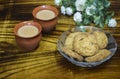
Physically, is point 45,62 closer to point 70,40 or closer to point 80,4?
point 70,40

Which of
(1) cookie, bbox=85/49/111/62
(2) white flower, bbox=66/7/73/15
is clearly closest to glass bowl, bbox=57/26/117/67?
(1) cookie, bbox=85/49/111/62

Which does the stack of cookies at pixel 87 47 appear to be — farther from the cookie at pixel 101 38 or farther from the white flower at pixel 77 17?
the white flower at pixel 77 17

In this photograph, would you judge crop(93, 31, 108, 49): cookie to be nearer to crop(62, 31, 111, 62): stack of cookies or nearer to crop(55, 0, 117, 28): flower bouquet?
crop(62, 31, 111, 62): stack of cookies

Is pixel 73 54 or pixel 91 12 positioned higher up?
pixel 91 12

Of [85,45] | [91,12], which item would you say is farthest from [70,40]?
[91,12]

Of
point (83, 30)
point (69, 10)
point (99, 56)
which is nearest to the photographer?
point (99, 56)

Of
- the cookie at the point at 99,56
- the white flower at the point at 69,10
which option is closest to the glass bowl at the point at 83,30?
the cookie at the point at 99,56

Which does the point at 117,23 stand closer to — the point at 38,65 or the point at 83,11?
the point at 83,11

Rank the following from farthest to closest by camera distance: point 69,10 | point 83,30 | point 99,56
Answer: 1. point 69,10
2. point 83,30
3. point 99,56
